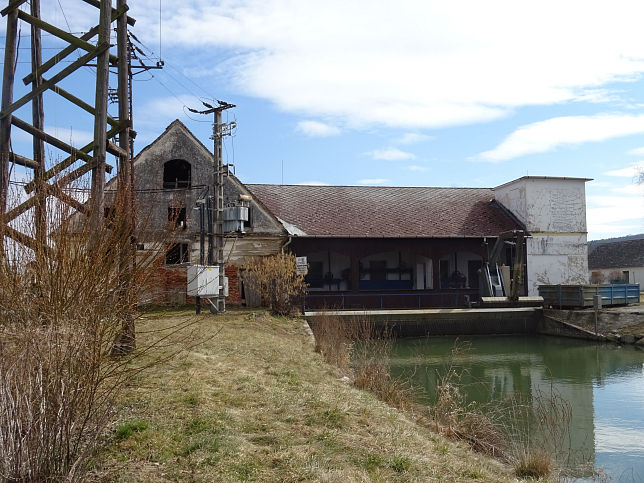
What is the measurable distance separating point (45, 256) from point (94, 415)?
1353 millimetres

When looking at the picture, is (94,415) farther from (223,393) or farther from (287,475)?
(223,393)

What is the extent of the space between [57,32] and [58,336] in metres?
6.44

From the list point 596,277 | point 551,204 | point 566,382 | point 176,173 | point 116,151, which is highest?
point 176,173

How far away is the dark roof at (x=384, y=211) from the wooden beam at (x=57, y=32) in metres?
16.8

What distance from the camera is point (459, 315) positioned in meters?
23.5

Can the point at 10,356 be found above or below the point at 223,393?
above

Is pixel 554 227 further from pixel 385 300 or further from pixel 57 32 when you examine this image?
pixel 57 32

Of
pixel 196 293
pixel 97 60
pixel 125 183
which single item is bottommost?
pixel 196 293

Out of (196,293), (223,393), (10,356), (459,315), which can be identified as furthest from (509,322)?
(10,356)

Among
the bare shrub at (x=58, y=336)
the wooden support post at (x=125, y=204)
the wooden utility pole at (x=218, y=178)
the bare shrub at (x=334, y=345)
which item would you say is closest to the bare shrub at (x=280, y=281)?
the wooden utility pole at (x=218, y=178)

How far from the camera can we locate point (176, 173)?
25.1 m

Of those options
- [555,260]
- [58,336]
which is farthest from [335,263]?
[58,336]

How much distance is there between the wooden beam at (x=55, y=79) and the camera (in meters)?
8.23

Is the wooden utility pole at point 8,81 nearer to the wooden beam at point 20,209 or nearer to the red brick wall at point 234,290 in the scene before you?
the wooden beam at point 20,209
